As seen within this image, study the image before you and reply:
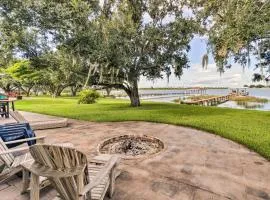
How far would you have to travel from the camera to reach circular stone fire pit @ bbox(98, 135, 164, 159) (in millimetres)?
5961

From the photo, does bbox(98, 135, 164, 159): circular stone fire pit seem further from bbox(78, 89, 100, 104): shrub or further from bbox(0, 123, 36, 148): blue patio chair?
bbox(78, 89, 100, 104): shrub

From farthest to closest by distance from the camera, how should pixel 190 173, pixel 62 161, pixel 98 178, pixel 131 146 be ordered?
pixel 131 146 < pixel 190 173 < pixel 98 178 < pixel 62 161

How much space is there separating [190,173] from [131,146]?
2397 mm

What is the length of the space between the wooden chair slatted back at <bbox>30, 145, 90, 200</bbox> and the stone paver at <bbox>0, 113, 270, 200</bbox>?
3.94 feet

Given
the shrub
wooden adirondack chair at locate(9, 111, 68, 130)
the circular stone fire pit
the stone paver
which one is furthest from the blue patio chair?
the shrub

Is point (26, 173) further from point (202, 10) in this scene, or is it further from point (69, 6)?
point (202, 10)

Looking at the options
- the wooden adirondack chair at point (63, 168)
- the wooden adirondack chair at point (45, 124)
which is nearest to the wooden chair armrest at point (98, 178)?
the wooden adirondack chair at point (63, 168)

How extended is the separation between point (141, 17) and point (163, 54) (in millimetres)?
3510

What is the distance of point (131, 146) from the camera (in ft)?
21.3

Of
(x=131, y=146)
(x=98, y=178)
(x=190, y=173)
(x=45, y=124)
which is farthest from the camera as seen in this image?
(x=45, y=124)

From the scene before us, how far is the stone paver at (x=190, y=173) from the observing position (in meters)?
3.62

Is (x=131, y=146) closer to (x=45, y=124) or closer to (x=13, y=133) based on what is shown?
(x=13, y=133)

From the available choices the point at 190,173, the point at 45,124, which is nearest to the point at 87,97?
the point at 45,124

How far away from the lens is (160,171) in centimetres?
450
